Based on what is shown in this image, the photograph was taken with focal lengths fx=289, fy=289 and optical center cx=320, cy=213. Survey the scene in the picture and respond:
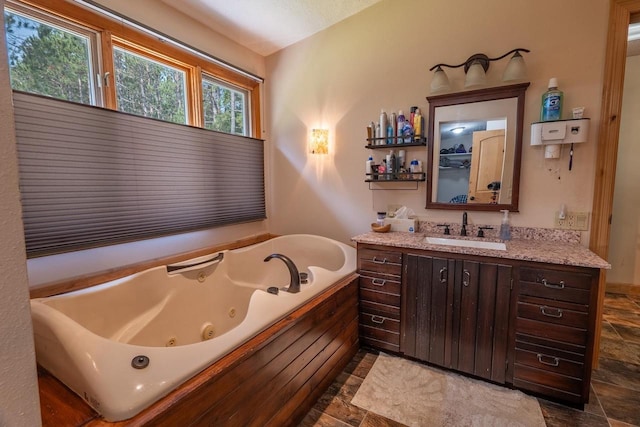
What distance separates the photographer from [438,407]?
1.65 meters

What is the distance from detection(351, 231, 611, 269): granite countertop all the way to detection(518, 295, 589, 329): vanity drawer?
0.23 meters

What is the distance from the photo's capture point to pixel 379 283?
2.10 meters

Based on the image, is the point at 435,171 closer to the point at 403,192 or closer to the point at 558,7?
the point at 403,192

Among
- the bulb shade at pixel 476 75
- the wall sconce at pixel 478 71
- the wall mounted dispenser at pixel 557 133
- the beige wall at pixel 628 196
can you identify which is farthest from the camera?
the beige wall at pixel 628 196

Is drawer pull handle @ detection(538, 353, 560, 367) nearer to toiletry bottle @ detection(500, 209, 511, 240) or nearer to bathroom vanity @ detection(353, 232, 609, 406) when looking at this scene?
bathroom vanity @ detection(353, 232, 609, 406)

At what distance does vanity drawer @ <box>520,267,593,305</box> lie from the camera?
1535 millimetres

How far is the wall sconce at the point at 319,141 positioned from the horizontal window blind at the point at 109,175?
0.78 metres

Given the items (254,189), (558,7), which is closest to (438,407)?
(254,189)

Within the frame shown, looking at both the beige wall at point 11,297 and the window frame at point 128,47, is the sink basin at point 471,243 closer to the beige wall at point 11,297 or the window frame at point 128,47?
the beige wall at point 11,297

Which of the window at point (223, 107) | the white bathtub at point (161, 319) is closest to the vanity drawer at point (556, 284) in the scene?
the white bathtub at point (161, 319)

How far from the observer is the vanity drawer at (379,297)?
6.74ft

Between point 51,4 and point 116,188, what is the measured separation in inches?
41.3

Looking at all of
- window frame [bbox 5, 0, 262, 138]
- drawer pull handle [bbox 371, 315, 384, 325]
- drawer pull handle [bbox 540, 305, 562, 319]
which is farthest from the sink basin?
window frame [bbox 5, 0, 262, 138]

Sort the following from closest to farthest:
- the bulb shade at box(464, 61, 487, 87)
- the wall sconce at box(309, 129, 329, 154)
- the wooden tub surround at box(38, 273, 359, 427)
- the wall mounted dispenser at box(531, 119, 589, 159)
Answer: the wooden tub surround at box(38, 273, 359, 427) < the wall mounted dispenser at box(531, 119, 589, 159) < the bulb shade at box(464, 61, 487, 87) < the wall sconce at box(309, 129, 329, 154)
